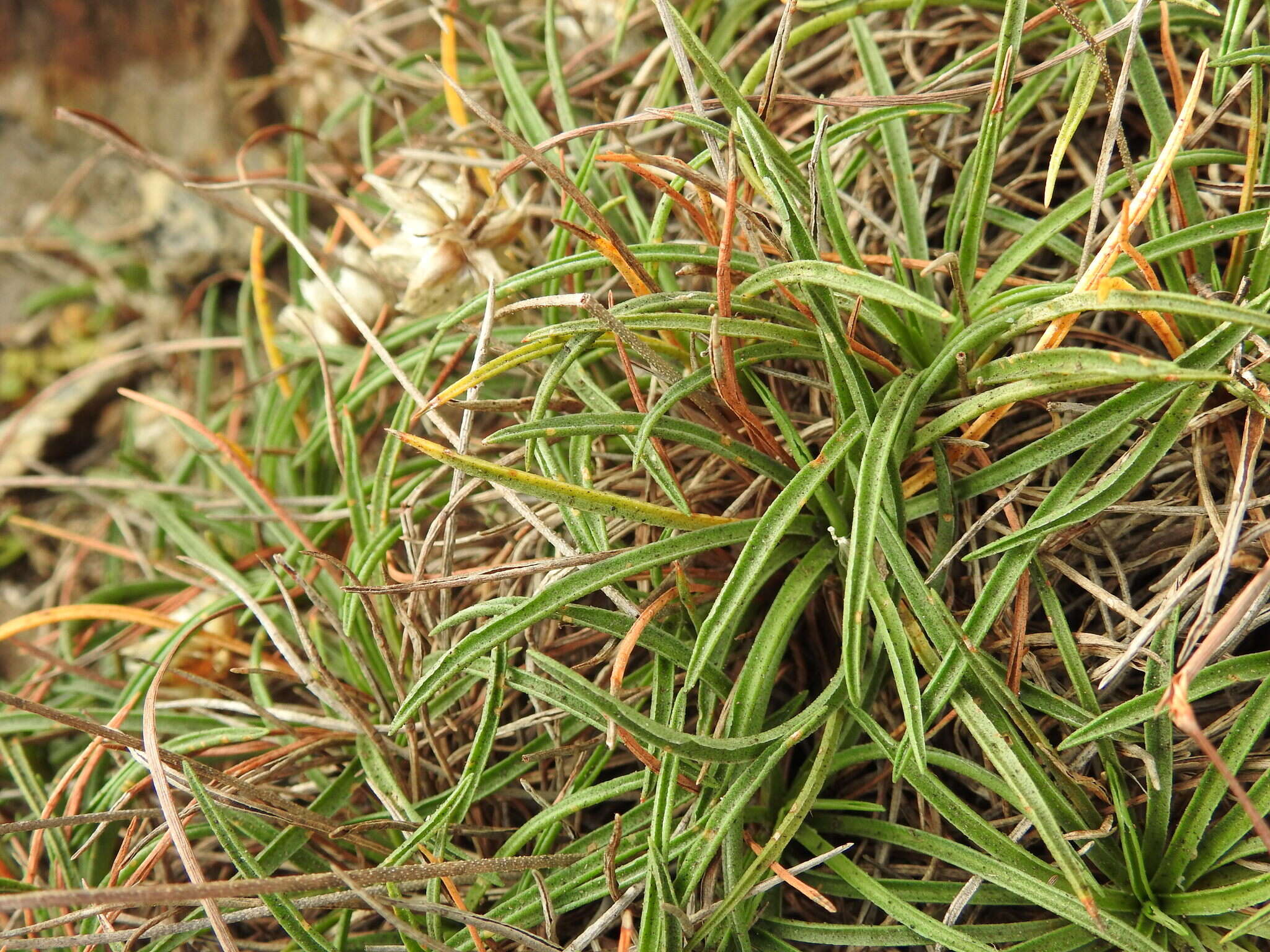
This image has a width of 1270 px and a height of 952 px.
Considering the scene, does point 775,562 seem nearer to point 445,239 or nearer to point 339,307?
point 445,239

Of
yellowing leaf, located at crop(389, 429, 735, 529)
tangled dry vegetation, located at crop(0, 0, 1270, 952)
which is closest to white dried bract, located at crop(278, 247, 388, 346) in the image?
tangled dry vegetation, located at crop(0, 0, 1270, 952)

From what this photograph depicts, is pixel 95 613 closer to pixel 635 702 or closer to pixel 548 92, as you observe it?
pixel 635 702

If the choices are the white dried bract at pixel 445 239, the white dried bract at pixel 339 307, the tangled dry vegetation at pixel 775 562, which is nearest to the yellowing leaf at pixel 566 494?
the tangled dry vegetation at pixel 775 562

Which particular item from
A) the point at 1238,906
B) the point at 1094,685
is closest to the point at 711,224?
the point at 1094,685

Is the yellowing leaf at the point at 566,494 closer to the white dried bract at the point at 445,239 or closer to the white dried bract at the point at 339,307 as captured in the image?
the white dried bract at the point at 445,239

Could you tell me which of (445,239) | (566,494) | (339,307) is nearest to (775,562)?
(566,494)

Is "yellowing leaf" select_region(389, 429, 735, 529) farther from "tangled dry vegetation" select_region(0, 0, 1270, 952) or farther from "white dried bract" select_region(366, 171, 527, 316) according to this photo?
"white dried bract" select_region(366, 171, 527, 316)

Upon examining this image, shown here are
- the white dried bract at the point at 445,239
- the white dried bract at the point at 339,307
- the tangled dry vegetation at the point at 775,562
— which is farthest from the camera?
the white dried bract at the point at 339,307
